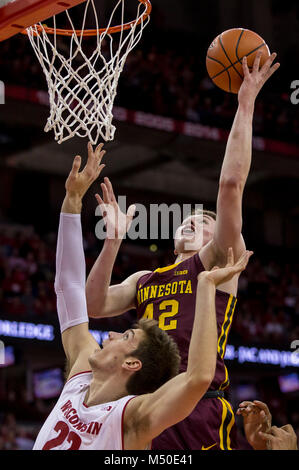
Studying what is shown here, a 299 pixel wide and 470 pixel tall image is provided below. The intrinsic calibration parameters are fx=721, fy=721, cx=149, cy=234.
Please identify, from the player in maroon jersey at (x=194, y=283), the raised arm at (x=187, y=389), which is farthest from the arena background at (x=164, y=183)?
the raised arm at (x=187, y=389)

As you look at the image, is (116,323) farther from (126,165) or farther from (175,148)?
(126,165)

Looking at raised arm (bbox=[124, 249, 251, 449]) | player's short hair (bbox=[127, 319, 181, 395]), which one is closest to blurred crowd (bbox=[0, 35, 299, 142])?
player's short hair (bbox=[127, 319, 181, 395])

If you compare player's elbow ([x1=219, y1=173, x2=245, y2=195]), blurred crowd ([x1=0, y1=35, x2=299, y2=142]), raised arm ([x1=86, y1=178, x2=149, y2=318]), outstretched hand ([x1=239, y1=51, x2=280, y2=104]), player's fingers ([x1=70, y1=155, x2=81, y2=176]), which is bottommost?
raised arm ([x1=86, y1=178, x2=149, y2=318])

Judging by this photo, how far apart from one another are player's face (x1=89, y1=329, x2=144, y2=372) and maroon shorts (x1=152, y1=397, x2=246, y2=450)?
0.59m

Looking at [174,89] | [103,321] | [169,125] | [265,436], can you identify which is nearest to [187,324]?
[265,436]

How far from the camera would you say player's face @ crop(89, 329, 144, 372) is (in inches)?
107

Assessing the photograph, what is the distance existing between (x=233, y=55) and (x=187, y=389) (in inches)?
77.8

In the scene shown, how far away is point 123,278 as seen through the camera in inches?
492

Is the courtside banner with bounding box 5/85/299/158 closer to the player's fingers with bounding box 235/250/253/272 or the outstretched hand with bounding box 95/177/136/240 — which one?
the outstretched hand with bounding box 95/177/136/240

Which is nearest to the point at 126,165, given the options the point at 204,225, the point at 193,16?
the point at 193,16

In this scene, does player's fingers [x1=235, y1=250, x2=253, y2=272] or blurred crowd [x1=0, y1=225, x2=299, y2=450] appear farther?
blurred crowd [x1=0, y1=225, x2=299, y2=450]
